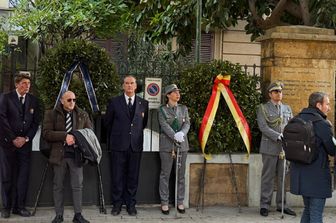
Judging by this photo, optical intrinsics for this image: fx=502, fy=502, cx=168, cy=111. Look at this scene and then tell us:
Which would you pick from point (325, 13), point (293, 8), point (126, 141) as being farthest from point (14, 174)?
point (293, 8)

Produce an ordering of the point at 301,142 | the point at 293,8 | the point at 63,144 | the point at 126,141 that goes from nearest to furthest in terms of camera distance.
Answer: the point at 301,142 < the point at 63,144 < the point at 126,141 < the point at 293,8

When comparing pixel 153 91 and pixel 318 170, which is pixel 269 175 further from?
pixel 153 91

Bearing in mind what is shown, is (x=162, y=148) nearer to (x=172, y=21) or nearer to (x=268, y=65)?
(x=268, y=65)

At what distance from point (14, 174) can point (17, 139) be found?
22.4 inches

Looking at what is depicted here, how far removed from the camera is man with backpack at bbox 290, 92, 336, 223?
18.7 ft

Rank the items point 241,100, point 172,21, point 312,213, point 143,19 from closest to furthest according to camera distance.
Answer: point 312,213
point 241,100
point 172,21
point 143,19

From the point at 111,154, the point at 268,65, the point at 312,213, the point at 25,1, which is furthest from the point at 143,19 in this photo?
the point at 312,213

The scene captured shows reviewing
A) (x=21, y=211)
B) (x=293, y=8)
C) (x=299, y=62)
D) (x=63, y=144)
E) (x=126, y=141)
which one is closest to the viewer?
(x=63, y=144)

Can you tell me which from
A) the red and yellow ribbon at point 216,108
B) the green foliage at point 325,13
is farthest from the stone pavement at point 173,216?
the green foliage at point 325,13

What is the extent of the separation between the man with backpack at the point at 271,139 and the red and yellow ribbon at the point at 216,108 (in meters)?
0.34

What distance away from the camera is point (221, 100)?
26.8ft

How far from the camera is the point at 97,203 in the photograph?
7980mm

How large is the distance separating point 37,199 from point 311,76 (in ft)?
16.0

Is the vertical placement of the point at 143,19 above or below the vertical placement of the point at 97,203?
above
